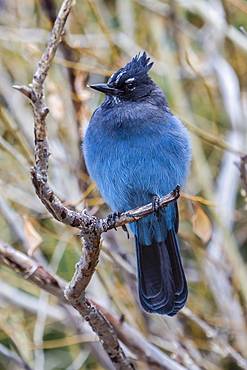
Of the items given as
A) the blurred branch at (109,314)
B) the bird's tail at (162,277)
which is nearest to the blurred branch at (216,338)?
the blurred branch at (109,314)

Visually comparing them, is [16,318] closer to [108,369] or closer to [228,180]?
[108,369]

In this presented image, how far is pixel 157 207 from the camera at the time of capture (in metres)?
3.04

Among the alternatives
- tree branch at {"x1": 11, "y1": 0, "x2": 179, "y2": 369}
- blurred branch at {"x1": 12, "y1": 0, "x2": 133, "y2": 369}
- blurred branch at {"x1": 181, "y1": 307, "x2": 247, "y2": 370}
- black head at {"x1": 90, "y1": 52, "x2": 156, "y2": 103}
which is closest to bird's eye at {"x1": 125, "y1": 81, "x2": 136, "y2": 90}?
black head at {"x1": 90, "y1": 52, "x2": 156, "y2": 103}

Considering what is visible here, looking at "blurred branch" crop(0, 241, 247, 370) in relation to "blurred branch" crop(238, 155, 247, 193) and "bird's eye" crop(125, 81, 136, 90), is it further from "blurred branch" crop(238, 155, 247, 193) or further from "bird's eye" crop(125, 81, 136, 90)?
"bird's eye" crop(125, 81, 136, 90)

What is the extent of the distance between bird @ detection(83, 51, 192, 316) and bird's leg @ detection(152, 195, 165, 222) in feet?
0.22

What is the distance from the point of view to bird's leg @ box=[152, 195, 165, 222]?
3.01m

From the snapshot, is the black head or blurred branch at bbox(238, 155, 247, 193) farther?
the black head

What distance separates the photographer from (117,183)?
11.3ft

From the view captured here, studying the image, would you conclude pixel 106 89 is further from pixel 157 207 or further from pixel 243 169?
pixel 243 169

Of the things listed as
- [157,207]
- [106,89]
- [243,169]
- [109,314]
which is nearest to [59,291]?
[109,314]

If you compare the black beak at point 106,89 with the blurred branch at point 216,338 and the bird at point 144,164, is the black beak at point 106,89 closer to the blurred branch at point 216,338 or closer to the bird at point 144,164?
the bird at point 144,164

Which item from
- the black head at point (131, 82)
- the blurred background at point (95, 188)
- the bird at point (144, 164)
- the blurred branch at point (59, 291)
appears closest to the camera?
the blurred branch at point (59, 291)

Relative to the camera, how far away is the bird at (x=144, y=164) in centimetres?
342

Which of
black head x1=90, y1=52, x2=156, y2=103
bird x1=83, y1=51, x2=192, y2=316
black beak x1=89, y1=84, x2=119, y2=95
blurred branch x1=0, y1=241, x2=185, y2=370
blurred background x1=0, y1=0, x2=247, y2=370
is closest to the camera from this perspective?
blurred branch x1=0, y1=241, x2=185, y2=370
